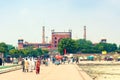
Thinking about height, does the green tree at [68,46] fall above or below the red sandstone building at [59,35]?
below

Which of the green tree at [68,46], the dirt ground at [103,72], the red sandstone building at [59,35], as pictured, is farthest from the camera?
the red sandstone building at [59,35]

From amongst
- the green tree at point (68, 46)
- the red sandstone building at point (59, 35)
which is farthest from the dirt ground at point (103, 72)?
the red sandstone building at point (59, 35)

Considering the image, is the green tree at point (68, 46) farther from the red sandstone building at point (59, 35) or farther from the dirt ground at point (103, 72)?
the dirt ground at point (103, 72)

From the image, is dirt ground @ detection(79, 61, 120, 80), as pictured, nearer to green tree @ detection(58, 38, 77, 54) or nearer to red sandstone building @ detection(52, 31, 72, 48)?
green tree @ detection(58, 38, 77, 54)

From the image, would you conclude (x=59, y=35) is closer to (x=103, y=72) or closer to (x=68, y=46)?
(x=68, y=46)

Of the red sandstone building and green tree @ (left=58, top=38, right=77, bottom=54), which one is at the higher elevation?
the red sandstone building

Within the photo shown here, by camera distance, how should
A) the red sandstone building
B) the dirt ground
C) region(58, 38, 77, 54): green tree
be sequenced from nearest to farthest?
1. the dirt ground
2. region(58, 38, 77, 54): green tree
3. the red sandstone building

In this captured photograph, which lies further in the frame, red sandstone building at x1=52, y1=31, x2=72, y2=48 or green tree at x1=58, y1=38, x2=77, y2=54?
red sandstone building at x1=52, y1=31, x2=72, y2=48

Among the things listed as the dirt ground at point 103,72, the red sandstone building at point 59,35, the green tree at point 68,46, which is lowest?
the dirt ground at point 103,72

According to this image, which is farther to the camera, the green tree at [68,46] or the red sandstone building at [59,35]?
the red sandstone building at [59,35]

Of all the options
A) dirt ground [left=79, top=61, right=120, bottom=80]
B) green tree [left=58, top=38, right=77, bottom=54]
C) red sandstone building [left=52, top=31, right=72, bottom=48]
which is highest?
red sandstone building [left=52, top=31, right=72, bottom=48]

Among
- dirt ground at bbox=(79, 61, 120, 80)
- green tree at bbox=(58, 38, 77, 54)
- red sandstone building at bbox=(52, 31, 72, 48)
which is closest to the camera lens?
dirt ground at bbox=(79, 61, 120, 80)

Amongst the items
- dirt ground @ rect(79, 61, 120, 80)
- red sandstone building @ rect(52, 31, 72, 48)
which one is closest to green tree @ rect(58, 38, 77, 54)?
red sandstone building @ rect(52, 31, 72, 48)

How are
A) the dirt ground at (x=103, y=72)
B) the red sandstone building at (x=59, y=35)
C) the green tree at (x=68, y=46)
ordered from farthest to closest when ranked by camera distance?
the red sandstone building at (x=59, y=35)
the green tree at (x=68, y=46)
the dirt ground at (x=103, y=72)
